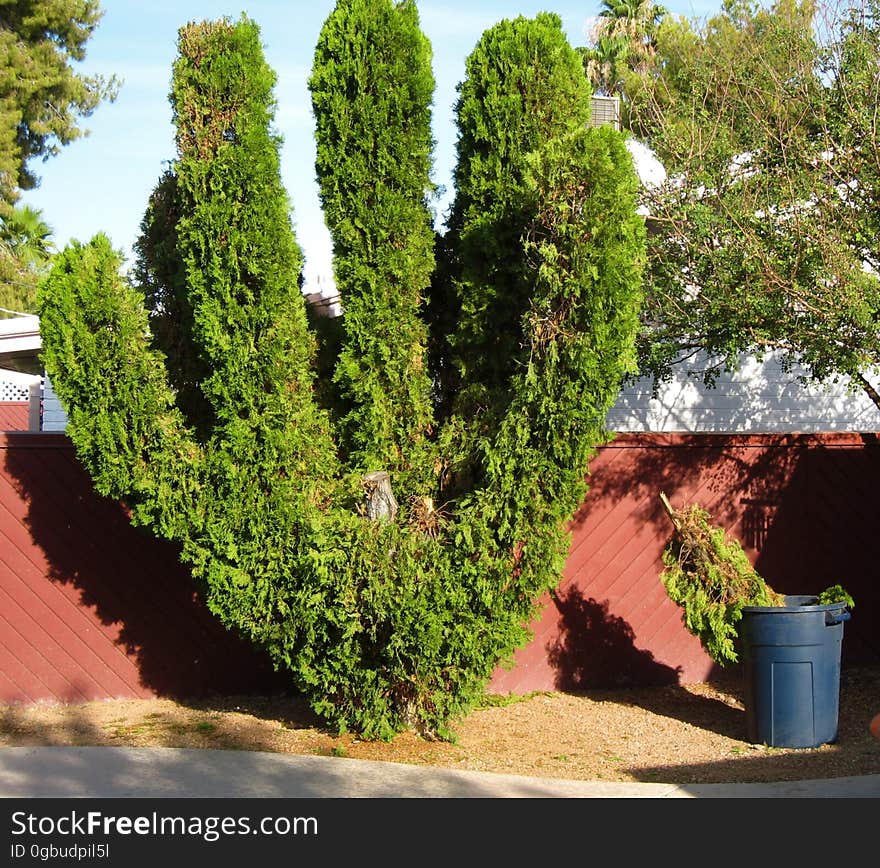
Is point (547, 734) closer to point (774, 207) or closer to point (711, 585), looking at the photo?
point (711, 585)

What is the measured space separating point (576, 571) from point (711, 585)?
1502 mm

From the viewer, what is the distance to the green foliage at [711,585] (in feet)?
24.7

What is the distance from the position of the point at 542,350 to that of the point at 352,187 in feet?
5.54

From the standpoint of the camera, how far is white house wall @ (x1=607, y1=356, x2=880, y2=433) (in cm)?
1171

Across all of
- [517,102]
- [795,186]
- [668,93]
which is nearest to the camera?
[517,102]

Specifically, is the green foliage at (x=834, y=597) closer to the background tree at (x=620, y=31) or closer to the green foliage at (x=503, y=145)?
the green foliage at (x=503, y=145)

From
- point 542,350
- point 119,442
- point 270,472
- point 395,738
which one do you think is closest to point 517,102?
point 542,350

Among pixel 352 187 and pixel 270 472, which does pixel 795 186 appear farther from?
pixel 270 472

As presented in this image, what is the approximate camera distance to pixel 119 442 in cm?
686

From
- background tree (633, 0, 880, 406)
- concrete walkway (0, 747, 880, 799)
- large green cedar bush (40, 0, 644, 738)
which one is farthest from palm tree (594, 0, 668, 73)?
concrete walkway (0, 747, 880, 799)

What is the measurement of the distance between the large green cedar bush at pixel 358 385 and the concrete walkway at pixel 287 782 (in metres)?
0.67

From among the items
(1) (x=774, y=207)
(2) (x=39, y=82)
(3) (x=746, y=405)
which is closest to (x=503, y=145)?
(1) (x=774, y=207)

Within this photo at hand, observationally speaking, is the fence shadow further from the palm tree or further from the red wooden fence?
→ the palm tree

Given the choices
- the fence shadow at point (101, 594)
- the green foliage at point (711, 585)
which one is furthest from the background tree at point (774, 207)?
the fence shadow at point (101, 594)
